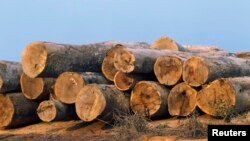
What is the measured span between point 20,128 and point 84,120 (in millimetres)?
2387

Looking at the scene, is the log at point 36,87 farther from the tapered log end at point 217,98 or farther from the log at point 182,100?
the tapered log end at point 217,98

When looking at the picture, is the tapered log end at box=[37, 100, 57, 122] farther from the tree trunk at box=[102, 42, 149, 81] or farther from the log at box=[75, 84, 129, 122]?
the tree trunk at box=[102, 42, 149, 81]

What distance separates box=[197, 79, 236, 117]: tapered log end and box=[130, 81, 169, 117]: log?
0.80 meters

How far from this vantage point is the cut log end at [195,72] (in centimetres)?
968

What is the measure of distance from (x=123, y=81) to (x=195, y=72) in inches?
61.9

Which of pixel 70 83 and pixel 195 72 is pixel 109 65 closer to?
pixel 70 83

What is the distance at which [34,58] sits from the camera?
34.4ft

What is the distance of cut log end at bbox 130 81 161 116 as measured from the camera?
395 inches

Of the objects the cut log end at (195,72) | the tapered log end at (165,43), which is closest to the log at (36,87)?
the cut log end at (195,72)

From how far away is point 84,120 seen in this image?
32.3 ft

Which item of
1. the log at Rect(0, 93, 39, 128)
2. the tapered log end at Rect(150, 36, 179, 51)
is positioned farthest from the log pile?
the tapered log end at Rect(150, 36, 179, 51)

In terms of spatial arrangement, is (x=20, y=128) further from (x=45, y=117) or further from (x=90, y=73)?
(x=90, y=73)

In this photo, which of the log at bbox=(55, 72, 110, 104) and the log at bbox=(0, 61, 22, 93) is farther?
the log at bbox=(0, 61, 22, 93)

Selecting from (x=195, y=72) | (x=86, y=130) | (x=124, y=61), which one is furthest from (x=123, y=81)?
(x=195, y=72)
